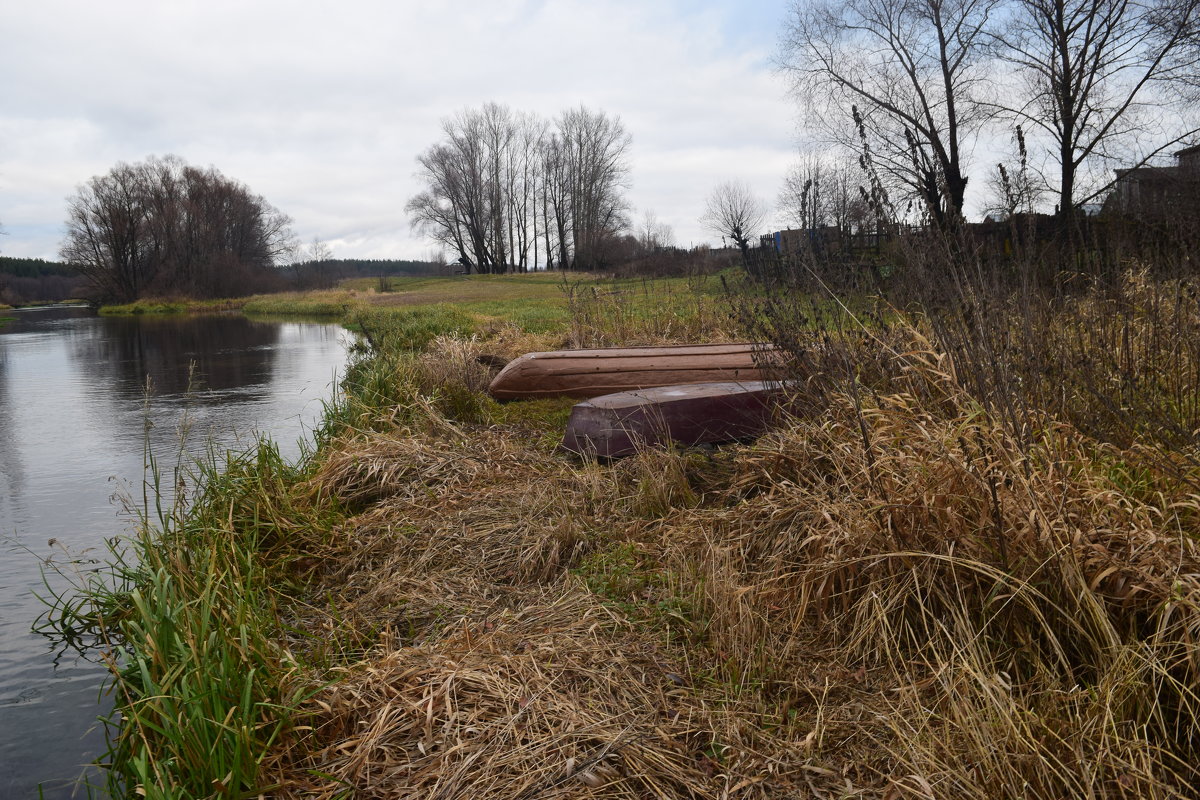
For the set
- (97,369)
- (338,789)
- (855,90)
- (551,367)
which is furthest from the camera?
(855,90)

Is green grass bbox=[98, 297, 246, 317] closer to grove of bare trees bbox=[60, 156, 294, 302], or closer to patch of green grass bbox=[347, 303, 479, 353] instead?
grove of bare trees bbox=[60, 156, 294, 302]

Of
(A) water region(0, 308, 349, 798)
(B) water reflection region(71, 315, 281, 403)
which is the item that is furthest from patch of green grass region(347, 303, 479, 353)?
(B) water reflection region(71, 315, 281, 403)

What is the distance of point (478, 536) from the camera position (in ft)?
13.1

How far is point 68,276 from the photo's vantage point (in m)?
94.4

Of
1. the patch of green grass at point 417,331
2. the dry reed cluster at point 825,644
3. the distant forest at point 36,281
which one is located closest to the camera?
the dry reed cluster at point 825,644

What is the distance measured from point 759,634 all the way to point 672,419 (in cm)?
227

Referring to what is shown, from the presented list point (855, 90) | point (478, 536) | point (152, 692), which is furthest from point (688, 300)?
point (855, 90)

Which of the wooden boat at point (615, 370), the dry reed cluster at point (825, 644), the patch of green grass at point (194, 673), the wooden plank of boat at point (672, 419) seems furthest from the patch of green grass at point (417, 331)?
the dry reed cluster at point (825, 644)

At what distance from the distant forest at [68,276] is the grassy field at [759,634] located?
56277 millimetres

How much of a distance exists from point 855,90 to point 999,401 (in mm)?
21394

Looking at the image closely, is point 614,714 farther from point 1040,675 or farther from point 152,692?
point 152,692

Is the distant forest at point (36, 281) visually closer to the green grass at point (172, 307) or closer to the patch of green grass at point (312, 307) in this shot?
the green grass at point (172, 307)

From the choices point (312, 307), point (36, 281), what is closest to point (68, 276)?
point (36, 281)

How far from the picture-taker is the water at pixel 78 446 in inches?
112
